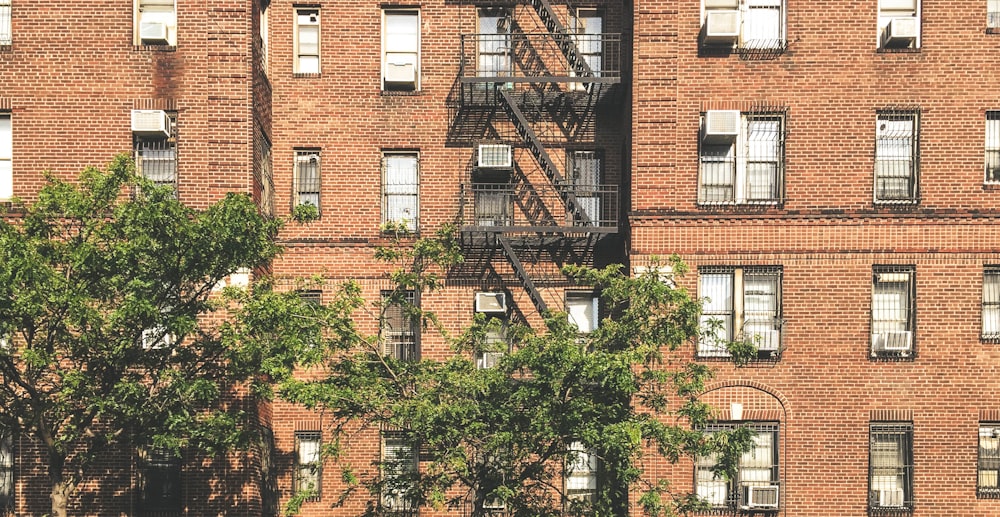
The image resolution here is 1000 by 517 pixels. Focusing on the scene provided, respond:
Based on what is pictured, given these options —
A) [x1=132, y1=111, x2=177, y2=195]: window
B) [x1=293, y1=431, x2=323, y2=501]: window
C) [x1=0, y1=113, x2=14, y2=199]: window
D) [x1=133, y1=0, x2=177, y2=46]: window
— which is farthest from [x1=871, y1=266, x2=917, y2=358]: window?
[x1=0, y1=113, x2=14, y2=199]: window

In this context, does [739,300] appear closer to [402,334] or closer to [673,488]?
[673,488]

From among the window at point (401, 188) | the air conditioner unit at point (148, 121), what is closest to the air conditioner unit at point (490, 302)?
the window at point (401, 188)

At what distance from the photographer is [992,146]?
73.4 ft

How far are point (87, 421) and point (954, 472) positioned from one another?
1615 cm

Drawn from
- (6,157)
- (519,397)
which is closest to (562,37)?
(519,397)

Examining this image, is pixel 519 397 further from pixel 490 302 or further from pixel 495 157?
pixel 495 157

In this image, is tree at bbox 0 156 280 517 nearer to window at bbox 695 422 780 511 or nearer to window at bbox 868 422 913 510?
window at bbox 695 422 780 511

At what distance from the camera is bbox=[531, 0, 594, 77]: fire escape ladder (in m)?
23.3

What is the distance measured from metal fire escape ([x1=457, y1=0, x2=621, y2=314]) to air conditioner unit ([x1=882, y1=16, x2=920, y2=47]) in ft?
18.1

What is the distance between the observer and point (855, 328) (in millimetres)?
21812

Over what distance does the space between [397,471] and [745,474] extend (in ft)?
22.6

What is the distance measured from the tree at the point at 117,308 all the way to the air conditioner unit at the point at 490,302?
237 inches

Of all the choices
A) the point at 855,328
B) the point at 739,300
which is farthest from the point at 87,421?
the point at 855,328

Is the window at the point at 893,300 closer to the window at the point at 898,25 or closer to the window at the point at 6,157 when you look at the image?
the window at the point at 898,25
